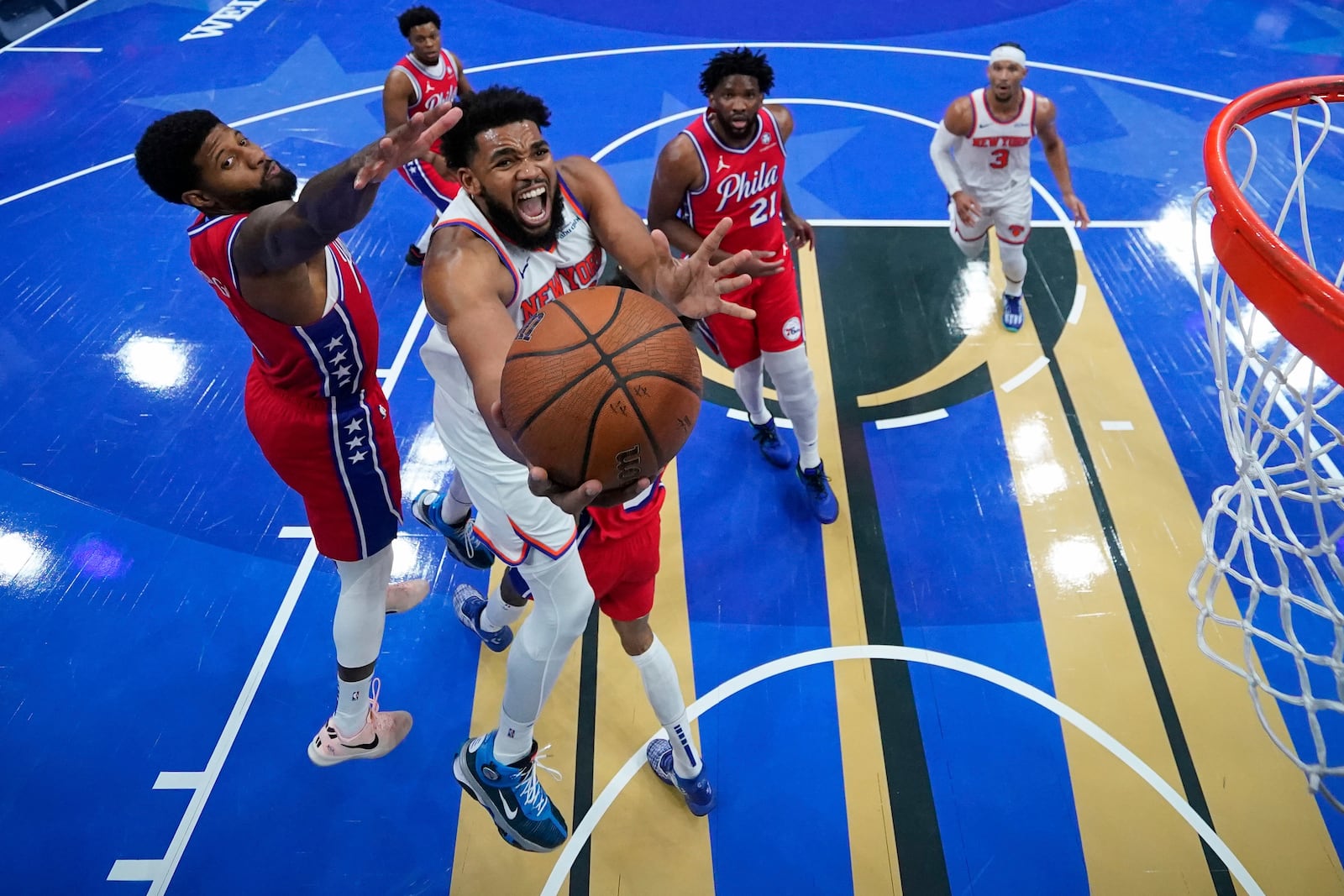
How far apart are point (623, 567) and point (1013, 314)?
11.3 feet

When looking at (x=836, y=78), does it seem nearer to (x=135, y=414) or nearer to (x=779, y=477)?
(x=779, y=477)

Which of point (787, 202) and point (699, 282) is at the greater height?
point (699, 282)

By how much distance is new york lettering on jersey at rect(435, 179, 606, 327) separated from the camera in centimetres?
269

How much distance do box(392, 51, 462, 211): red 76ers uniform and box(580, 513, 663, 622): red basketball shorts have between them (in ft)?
10.1

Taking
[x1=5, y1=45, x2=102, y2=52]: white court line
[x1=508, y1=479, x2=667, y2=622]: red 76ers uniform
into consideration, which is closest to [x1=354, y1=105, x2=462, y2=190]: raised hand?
[x1=508, y1=479, x2=667, y2=622]: red 76ers uniform

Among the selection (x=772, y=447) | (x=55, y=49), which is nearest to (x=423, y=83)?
(x=772, y=447)

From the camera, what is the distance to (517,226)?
2689 mm

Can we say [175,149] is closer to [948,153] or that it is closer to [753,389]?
[753,389]

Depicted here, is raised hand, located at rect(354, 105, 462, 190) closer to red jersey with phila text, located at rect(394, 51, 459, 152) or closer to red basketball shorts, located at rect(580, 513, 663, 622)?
red basketball shorts, located at rect(580, 513, 663, 622)

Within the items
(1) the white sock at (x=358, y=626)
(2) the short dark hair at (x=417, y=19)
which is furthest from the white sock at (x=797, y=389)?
(2) the short dark hair at (x=417, y=19)

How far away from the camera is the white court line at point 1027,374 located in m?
4.86

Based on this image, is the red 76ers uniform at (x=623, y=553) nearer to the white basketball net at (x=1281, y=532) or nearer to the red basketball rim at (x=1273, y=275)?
the white basketball net at (x=1281, y=532)

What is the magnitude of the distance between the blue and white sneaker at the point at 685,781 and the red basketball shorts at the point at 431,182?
338 centimetres

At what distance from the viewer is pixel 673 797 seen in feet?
10.9
